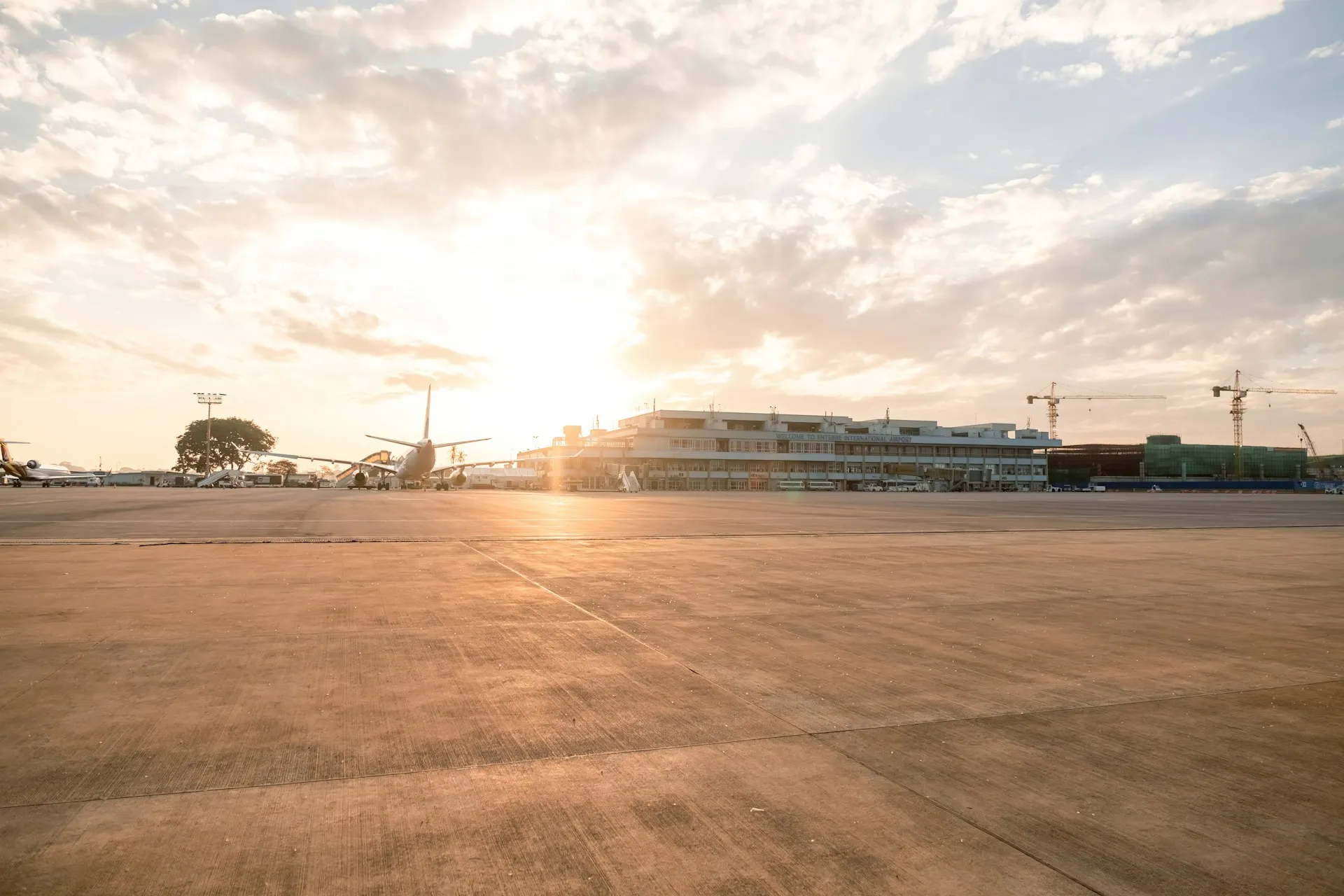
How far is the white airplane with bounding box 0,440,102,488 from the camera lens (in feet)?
277

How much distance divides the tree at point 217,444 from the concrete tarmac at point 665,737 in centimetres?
15420

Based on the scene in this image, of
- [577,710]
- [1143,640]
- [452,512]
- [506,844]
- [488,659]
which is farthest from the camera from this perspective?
[452,512]

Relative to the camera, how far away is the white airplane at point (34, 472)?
8456 cm

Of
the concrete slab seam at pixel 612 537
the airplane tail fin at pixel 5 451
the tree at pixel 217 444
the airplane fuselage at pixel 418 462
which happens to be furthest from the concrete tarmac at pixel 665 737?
the tree at pixel 217 444

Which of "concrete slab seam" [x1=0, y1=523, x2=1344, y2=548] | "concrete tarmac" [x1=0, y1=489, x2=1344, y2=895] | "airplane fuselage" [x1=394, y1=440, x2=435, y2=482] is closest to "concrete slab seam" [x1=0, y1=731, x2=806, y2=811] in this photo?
"concrete tarmac" [x1=0, y1=489, x2=1344, y2=895]

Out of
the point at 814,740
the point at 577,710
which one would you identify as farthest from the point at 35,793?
the point at 814,740

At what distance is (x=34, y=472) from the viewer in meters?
90.0

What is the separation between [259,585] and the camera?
11.5 meters

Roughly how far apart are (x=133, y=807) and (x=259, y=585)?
332 inches

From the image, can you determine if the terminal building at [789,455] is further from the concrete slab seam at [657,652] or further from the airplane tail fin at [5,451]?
the concrete slab seam at [657,652]

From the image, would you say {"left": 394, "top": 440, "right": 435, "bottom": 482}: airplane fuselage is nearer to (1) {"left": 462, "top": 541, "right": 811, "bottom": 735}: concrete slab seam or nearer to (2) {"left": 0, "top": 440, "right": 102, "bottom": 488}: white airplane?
(2) {"left": 0, "top": 440, "right": 102, "bottom": 488}: white airplane

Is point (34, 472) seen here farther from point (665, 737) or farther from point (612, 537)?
point (665, 737)

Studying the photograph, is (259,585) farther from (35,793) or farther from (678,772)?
(678,772)

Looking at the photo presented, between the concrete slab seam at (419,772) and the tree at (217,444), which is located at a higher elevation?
the tree at (217,444)
